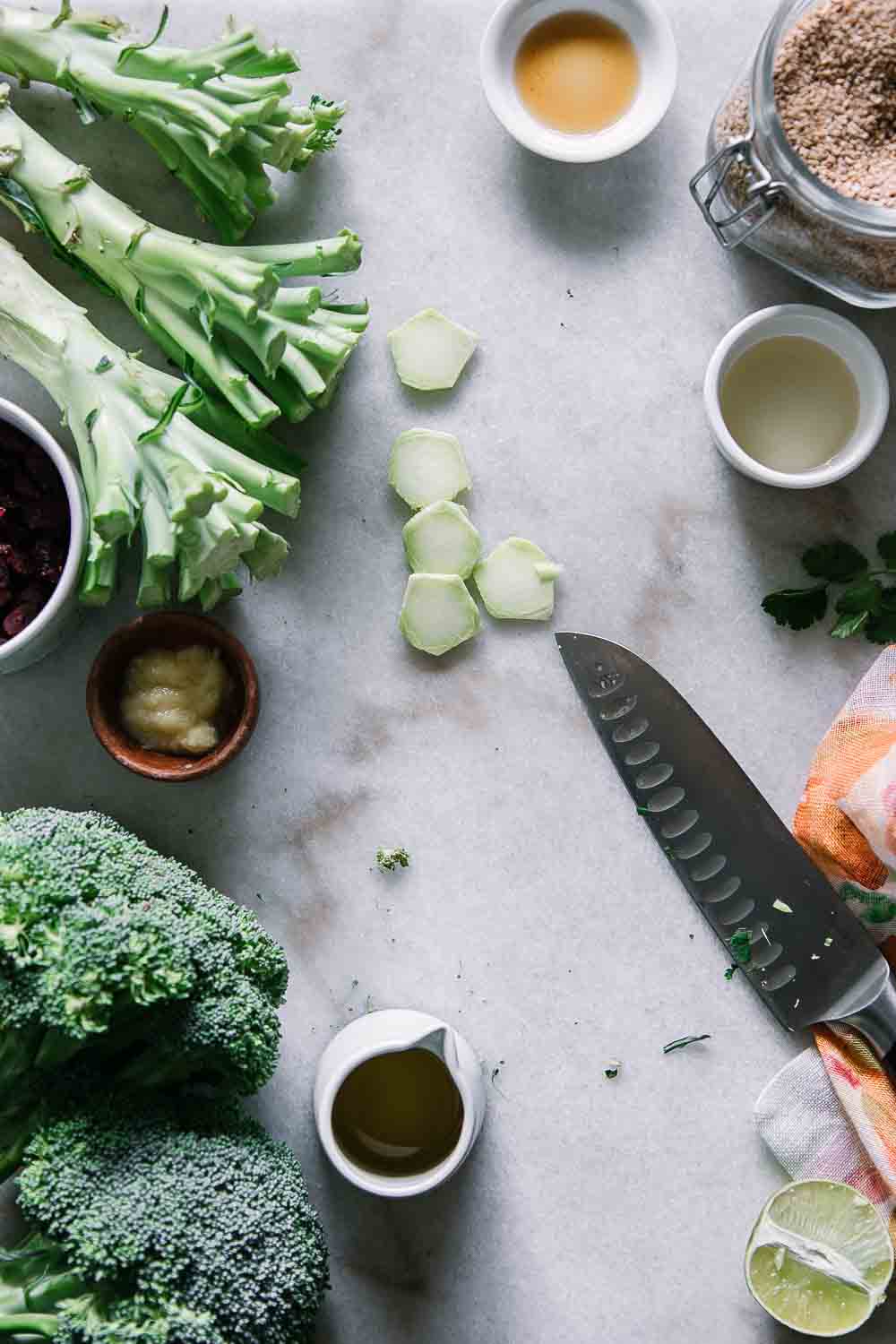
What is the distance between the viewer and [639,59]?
1.65 metres

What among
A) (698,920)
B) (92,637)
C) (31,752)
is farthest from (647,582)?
(31,752)

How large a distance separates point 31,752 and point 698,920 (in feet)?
3.09

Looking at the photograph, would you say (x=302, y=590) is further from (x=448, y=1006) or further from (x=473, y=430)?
(x=448, y=1006)

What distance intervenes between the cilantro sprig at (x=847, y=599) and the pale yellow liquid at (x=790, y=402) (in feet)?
0.44

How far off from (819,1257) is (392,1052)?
609mm

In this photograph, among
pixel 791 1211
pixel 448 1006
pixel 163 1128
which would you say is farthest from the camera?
pixel 448 1006

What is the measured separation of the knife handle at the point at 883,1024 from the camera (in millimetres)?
1622

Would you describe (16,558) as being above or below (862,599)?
below

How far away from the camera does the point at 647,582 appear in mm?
1720

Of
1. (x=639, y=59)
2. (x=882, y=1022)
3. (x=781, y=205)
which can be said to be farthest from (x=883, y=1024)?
(x=639, y=59)

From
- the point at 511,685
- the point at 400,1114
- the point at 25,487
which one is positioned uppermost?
the point at 25,487

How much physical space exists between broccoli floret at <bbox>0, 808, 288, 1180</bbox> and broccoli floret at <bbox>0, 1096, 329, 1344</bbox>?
0.20 feet

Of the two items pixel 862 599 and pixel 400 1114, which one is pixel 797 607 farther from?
pixel 400 1114

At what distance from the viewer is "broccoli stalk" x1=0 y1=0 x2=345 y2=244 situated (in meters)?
1.47
